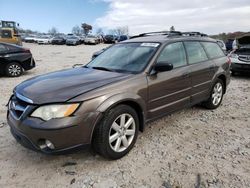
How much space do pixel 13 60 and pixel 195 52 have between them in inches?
291

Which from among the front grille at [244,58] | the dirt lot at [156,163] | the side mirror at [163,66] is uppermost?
the side mirror at [163,66]

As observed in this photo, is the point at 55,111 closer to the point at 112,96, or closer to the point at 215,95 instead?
the point at 112,96

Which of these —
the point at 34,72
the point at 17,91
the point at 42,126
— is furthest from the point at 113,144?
the point at 34,72

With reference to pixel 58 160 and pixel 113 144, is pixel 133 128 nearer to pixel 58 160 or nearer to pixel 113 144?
pixel 113 144

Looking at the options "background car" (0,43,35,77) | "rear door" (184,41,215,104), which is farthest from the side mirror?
"background car" (0,43,35,77)

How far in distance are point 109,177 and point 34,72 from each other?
8.87 m

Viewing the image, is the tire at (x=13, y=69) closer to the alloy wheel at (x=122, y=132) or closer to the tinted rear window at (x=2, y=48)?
the tinted rear window at (x=2, y=48)

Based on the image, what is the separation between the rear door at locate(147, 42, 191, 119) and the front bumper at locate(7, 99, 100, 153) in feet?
3.68

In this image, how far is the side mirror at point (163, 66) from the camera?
3635mm

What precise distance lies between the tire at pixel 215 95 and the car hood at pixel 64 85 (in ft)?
8.30

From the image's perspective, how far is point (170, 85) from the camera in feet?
13.2

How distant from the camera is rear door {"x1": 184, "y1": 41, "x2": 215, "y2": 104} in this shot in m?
4.58

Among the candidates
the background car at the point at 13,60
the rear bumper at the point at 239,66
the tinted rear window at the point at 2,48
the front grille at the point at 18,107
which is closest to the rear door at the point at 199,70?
the front grille at the point at 18,107

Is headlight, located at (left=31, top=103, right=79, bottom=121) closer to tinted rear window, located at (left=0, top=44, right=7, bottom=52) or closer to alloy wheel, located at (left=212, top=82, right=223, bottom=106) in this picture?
alloy wheel, located at (left=212, top=82, right=223, bottom=106)
